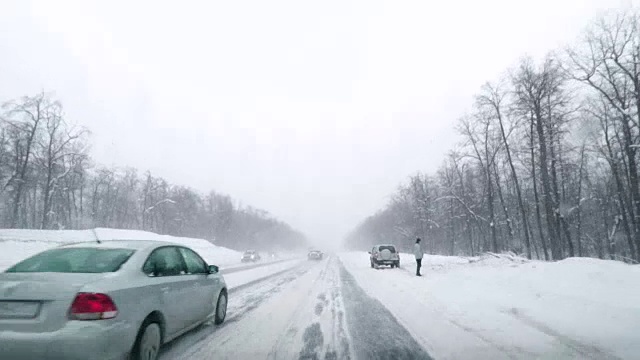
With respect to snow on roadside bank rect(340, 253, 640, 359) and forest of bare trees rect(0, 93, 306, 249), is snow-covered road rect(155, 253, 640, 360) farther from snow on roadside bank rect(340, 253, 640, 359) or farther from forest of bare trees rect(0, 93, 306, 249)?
forest of bare trees rect(0, 93, 306, 249)

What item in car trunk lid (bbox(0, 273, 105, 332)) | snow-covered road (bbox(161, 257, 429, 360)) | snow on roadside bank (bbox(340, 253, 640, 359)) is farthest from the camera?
snow on roadside bank (bbox(340, 253, 640, 359))

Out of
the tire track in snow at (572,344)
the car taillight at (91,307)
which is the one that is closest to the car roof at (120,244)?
the car taillight at (91,307)

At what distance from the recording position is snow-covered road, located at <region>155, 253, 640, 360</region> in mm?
5633

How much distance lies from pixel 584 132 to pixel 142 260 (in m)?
41.1

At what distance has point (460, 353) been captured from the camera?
5492mm

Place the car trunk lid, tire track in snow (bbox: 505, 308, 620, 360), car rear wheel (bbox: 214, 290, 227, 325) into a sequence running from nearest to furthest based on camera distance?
the car trunk lid
tire track in snow (bbox: 505, 308, 620, 360)
car rear wheel (bbox: 214, 290, 227, 325)

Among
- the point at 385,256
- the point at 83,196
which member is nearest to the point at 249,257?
the point at 385,256

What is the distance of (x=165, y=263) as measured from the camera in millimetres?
5965

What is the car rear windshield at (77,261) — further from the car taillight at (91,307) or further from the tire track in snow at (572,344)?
the tire track in snow at (572,344)

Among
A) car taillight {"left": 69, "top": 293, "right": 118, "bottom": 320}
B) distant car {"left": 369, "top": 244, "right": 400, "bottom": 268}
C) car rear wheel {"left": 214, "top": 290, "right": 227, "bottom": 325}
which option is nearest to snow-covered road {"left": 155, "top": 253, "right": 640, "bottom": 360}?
car rear wheel {"left": 214, "top": 290, "right": 227, "bottom": 325}

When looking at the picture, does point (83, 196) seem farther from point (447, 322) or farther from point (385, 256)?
point (447, 322)

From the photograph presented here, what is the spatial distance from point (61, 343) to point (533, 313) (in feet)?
28.3

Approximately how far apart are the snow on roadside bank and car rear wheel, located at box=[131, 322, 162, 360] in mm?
3729

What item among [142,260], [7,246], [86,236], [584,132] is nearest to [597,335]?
[142,260]
